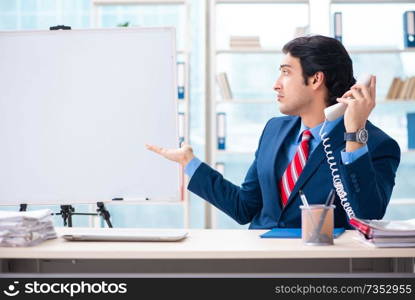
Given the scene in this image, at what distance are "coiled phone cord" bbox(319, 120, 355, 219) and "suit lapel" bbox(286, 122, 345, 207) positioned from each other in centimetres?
2

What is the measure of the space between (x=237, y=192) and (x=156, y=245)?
854 millimetres

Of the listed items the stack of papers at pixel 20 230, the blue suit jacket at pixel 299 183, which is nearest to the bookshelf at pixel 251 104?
the blue suit jacket at pixel 299 183

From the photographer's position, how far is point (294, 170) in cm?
222

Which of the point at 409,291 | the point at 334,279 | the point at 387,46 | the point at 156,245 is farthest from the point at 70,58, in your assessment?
the point at 387,46

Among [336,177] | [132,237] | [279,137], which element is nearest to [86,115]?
[132,237]

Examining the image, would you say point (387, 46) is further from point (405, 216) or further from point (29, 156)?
point (29, 156)

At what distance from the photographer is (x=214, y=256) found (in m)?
1.50

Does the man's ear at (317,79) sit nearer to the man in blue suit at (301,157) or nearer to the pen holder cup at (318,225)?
the man in blue suit at (301,157)

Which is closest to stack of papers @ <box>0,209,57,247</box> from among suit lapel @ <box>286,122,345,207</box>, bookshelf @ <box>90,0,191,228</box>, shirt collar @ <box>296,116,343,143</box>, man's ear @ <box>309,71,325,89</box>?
suit lapel @ <box>286,122,345,207</box>

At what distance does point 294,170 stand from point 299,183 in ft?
0.39

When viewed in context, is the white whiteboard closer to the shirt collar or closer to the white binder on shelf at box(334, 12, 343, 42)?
the shirt collar

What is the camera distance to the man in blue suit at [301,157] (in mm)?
2072

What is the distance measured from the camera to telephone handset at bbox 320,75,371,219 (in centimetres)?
194

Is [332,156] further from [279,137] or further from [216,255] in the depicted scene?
[216,255]
